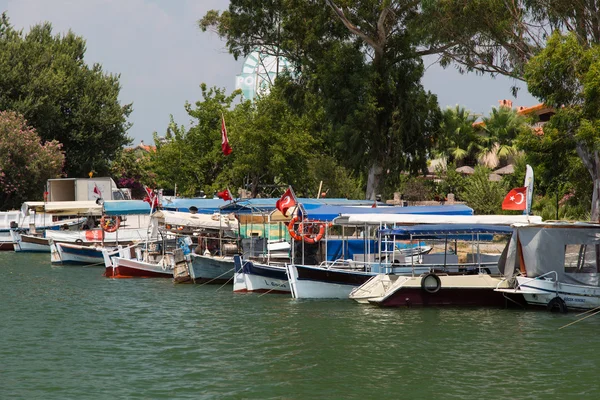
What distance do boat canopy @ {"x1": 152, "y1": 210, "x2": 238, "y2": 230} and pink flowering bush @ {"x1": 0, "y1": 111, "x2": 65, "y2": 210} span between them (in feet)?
85.4

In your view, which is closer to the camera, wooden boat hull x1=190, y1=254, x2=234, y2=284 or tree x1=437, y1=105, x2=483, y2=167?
wooden boat hull x1=190, y1=254, x2=234, y2=284

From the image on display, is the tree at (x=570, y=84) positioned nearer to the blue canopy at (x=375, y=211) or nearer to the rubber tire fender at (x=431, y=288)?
the blue canopy at (x=375, y=211)

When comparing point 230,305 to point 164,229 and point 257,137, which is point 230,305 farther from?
point 257,137

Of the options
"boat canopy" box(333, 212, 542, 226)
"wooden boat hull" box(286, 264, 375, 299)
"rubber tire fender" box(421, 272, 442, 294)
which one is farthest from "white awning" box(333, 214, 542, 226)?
"wooden boat hull" box(286, 264, 375, 299)

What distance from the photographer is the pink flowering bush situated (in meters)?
58.8

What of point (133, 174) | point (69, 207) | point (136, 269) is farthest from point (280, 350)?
point (133, 174)

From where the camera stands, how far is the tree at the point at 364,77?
46781mm

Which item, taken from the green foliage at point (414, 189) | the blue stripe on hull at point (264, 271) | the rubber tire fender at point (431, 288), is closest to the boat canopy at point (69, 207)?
the green foliage at point (414, 189)

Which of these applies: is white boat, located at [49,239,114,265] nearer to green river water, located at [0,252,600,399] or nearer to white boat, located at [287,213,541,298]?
green river water, located at [0,252,600,399]

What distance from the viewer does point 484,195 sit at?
5012 cm

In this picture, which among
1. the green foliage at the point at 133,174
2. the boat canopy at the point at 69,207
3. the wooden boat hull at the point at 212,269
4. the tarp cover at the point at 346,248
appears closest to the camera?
the tarp cover at the point at 346,248

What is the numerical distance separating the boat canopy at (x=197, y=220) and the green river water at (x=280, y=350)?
4991 millimetres

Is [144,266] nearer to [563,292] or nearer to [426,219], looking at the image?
[426,219]

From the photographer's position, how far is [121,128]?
67438mm
